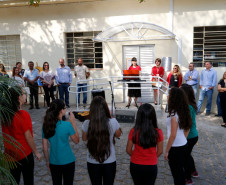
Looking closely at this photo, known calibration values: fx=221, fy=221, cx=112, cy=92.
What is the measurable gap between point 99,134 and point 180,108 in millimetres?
1147

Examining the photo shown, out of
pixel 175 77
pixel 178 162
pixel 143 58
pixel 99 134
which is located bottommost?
pixel 178 162

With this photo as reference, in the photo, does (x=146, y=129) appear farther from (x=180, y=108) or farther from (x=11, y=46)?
(x=11, y=46)

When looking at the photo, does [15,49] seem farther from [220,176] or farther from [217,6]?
[220,176]

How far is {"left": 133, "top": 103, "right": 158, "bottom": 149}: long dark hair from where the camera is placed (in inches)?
92.5

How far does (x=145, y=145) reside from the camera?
7.74 ft

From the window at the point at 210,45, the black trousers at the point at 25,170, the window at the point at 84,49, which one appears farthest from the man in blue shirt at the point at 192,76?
the black trousers at the point at 25,170

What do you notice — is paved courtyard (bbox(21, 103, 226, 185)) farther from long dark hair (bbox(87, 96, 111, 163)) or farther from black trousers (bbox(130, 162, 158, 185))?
long dark hair (bbox(87, 96, 111, 163))

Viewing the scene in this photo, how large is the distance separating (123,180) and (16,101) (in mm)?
2242

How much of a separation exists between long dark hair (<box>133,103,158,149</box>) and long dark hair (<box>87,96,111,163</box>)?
1.06 ft

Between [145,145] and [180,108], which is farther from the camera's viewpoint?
[180,108]

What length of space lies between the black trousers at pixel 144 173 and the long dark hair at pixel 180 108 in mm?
741

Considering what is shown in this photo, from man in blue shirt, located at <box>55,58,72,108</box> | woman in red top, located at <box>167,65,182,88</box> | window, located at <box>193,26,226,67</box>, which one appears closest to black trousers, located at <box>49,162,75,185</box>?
woman in red top, located at <box>167,65,182,88</box>

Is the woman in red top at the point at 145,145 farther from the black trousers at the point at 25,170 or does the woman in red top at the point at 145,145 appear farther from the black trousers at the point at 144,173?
the black trousers at the point at 25,170

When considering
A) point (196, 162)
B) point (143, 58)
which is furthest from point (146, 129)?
point (143, 58)
